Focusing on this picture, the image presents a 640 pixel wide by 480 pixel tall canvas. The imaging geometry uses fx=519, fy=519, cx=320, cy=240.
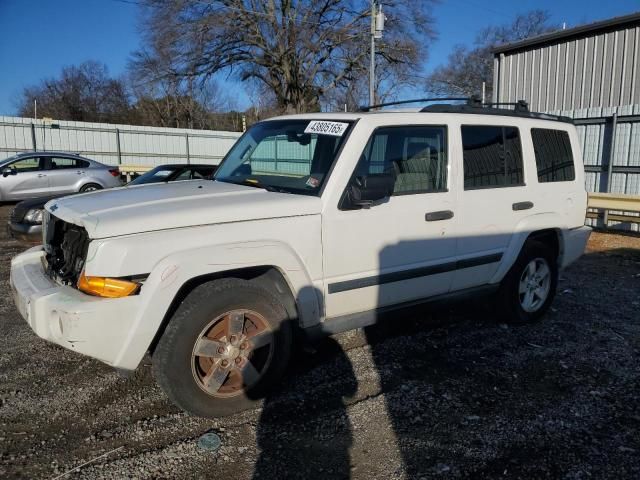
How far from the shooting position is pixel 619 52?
11.2 metres

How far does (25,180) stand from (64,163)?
1.12m

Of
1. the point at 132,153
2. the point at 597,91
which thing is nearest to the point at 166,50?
the point at 132,153

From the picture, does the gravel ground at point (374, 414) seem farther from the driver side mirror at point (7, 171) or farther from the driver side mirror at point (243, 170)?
the driver side mirror at point (7, 171)

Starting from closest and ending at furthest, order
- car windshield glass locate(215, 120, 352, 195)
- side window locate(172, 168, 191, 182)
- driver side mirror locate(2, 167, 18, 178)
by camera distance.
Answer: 1. car windshield glass locate(215, 120, 352, 195)
2. side window locate(172, 168, 191, 182)
3. driver side mirror locate(2, 167, 18, 178)

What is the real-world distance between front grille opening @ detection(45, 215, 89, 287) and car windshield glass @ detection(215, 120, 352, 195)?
1278 millimetres

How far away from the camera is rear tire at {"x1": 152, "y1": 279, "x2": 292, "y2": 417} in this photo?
3.03 meters

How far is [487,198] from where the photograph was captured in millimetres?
4363

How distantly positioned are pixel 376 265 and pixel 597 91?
415 inches

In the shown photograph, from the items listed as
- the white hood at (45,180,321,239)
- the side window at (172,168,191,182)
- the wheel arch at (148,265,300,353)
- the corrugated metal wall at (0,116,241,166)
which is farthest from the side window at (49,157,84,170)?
the wheel arch at (148,265,300,353)

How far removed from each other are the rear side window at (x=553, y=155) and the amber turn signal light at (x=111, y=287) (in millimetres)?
3766

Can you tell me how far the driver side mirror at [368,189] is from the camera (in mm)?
3445

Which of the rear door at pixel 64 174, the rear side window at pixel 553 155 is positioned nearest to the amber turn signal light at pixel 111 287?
the rear side window at pixel 553 155

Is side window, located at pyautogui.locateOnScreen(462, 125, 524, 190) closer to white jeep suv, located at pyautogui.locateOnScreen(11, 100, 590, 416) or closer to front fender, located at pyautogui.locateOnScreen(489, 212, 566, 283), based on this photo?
white jeep suv, located at pyautogui.locateOnScreen(11, 100, 590, 416)

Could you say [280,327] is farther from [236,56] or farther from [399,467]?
[236,56]
